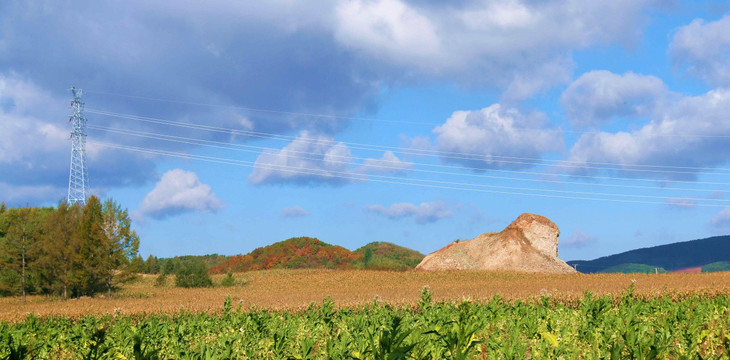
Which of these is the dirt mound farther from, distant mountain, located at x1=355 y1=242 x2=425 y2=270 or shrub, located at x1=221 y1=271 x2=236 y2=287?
distant mountain, located at x1=355 y1=242 x2=425 y2=270

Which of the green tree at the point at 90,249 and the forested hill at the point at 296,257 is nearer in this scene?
the green tree at the point at 90,249

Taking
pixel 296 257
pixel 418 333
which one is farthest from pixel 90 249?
pixel 418 333

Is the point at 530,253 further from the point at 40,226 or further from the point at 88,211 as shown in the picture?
the point at 40,226

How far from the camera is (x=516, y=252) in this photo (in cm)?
5756

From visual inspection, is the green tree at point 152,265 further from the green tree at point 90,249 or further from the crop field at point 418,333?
the crop field at point 418,333

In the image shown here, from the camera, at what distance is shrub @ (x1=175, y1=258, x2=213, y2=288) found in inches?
2172

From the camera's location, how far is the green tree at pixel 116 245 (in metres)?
45.5

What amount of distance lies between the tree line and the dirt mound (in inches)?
1167

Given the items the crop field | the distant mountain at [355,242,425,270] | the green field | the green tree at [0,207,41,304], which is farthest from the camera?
the distant mountain at [355,242,425,270]

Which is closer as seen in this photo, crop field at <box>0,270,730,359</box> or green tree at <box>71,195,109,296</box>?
crop field at <box>0,270,730,359</box>

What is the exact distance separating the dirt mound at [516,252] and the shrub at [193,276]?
72.5ft

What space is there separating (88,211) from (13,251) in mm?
9873

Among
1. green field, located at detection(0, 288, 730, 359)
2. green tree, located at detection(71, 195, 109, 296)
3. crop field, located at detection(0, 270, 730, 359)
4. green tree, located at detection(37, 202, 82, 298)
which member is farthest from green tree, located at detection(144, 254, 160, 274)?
green field, located at detection(0, 288, 730, 359)

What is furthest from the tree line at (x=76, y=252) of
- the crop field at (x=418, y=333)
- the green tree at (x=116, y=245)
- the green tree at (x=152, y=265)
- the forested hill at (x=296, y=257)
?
the green tree at (x=152, y=265)
